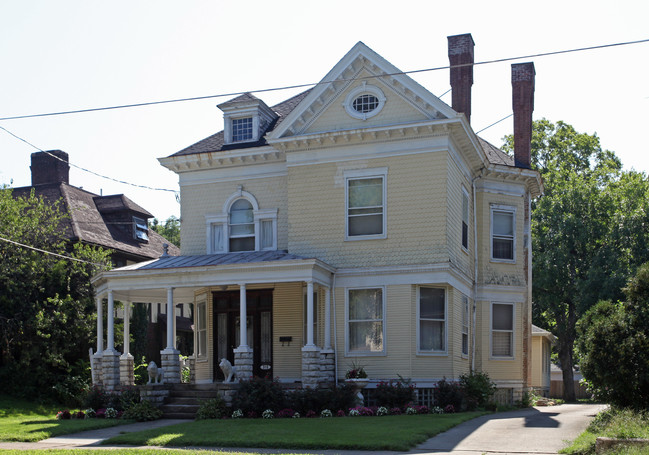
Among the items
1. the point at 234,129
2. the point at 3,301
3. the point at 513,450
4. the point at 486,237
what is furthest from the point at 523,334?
the point at 3,301

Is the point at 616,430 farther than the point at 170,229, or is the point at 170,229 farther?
the point at 170,229

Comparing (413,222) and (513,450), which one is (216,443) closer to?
(513,450)

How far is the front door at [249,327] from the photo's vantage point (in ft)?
77.3

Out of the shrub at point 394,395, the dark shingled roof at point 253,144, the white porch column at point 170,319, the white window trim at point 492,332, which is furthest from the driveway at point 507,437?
the dark shingled roof at point 253,144

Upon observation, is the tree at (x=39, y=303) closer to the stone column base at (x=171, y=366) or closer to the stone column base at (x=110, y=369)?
the stone column base at (x=110, y=369)

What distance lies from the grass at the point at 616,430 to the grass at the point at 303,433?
9.34ft

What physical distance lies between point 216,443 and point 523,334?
596 inches

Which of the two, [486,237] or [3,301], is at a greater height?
[486,237]

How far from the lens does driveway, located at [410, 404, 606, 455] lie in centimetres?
1321

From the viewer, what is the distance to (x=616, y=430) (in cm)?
1227

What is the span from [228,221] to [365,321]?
19.6ft

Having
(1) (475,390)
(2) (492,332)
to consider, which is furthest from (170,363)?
(2) (492,332)

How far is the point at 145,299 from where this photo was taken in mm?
25328

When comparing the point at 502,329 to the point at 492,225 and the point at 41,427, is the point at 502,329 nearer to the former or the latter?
the point at 492,225
